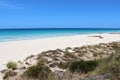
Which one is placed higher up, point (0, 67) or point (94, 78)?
point (94, 78)

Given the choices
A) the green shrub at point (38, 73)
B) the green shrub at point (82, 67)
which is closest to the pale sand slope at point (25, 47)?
the green shrub at point (38, 73)

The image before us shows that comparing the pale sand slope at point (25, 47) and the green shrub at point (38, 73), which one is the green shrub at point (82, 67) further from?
the pale sand slope at point (25, 47)

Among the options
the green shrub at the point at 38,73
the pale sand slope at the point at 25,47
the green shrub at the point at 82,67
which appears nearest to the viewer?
the green shrub at the point at 38,73

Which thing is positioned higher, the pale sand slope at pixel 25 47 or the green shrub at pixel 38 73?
the green shrub at pixel 38 73

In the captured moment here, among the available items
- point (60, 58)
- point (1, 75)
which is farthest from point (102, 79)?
point (60, 58)

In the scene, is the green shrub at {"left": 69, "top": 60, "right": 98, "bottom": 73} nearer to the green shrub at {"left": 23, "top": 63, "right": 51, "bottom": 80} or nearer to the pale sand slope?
the green shrub at {"left": 23, "top": 63, "right": 51, "bottom": 80}

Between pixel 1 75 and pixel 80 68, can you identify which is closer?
pixel 80 68

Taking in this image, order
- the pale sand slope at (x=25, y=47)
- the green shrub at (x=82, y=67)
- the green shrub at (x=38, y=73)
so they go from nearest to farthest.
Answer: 1. the green shrub at (x=38, y=73)
2. the green shrub at (x=82, y=67)
3. the pale sand slope at (x=25, y=47)

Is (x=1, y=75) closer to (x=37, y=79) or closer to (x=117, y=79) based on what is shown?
(x=37, y=79)

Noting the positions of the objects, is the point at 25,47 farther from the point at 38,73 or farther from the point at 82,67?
the point at 38,73

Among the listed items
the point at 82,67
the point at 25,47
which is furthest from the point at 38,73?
the point at 25,47

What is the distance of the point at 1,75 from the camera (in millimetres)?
8938

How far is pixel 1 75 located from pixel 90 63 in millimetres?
3495

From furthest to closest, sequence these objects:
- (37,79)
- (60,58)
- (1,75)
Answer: (60,58) → (1,75) → (37,79)
